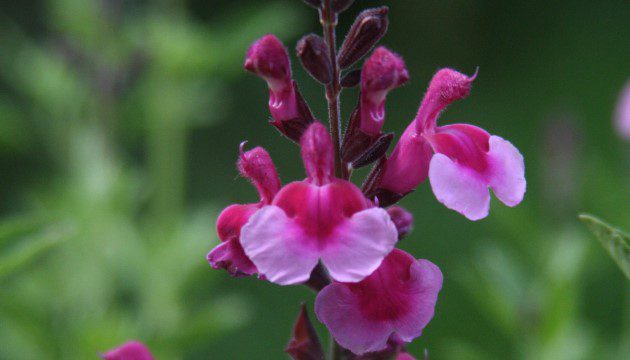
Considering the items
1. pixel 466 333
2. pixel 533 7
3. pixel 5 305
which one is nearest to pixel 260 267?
pixel 5 305

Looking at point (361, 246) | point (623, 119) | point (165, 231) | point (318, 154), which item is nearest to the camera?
point (361, 246)

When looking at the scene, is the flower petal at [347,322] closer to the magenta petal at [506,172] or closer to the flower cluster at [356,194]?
the flower cluster at [356,194]

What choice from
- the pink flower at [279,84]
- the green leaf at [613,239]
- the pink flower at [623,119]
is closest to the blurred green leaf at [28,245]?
the pink flower at [279,84]

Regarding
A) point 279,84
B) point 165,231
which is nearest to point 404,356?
point 279,84

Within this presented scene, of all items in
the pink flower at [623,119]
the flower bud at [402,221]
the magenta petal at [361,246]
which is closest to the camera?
the magenta petal at [361,246]

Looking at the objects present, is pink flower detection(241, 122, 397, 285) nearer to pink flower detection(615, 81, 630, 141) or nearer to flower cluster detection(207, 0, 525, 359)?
flower cluster detection(207, 0, 525, 359)

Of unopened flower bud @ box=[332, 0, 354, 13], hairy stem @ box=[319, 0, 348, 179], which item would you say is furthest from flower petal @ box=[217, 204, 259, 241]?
unopened flower bud @ box=[332, 0, 354, 13]

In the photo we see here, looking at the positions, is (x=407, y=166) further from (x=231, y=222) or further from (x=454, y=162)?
(x=231, y=222)
